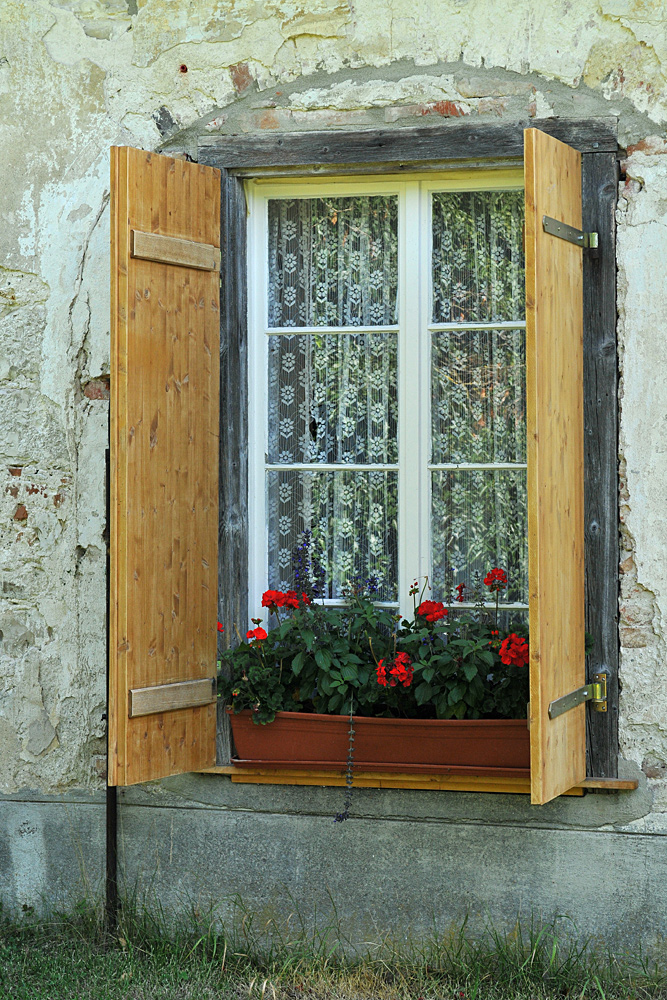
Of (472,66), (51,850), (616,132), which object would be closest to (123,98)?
(472,66)

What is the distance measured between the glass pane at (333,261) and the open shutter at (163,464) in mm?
294

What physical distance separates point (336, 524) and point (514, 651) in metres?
0.84

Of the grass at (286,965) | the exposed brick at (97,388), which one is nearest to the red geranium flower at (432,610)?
the grass at (286,965)

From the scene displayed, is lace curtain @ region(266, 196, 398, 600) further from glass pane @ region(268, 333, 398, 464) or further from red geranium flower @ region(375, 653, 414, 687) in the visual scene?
red geranium flower @ region(375, 653, 414, 687)

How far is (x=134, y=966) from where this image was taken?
10.5ft

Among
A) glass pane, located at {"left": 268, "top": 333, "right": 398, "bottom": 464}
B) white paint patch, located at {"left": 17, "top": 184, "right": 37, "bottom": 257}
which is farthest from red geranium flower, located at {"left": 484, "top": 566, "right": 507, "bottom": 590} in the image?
white paint patch, located at {"left": 17, "top": 184, "right": 37, "bottom": 257}

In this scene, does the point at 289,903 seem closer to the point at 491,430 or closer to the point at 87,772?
the point at 87,772

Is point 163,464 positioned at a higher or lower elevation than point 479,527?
higher

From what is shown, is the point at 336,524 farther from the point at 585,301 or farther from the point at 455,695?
the point at 585,301

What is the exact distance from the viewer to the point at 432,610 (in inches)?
129

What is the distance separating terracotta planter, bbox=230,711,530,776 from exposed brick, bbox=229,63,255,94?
224 cm

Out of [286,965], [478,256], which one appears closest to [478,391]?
[478,256]

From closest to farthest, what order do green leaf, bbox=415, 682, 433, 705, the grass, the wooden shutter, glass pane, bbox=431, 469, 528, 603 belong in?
1. the wooden shutter
2. the grass
3. green leaf, bbox=415, 682, 433, 705
4. glass pane, bbox=431, 469, 528, 603

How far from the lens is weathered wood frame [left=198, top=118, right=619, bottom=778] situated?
3.27 m
